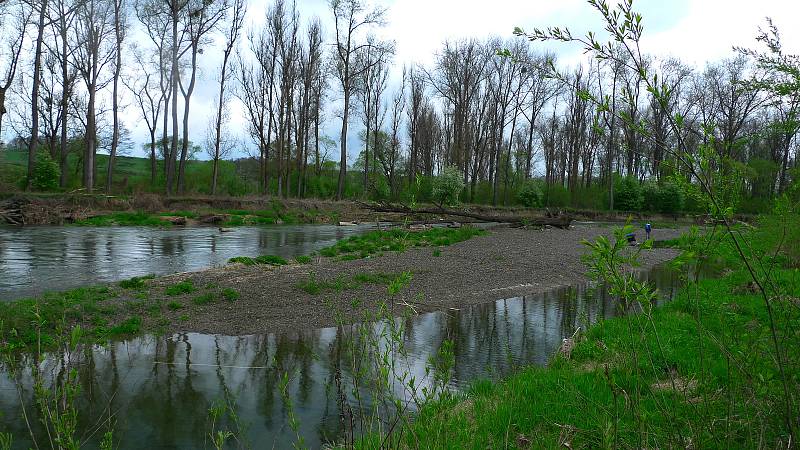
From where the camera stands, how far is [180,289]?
376 inches

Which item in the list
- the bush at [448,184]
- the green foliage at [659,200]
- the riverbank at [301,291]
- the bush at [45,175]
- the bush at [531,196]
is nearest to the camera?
the riverbank at [301,291]

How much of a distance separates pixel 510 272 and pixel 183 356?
9.04m

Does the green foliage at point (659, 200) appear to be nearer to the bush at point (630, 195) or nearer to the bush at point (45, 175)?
the bush at point (630, 195)

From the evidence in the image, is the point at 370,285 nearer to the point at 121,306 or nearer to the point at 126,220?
the point at 121,306

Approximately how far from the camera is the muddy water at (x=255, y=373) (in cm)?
438

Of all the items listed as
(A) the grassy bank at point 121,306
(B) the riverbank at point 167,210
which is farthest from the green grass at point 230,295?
(B) the riverbank at point 167,210

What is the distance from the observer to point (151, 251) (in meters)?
16.0

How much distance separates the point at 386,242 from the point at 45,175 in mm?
24061

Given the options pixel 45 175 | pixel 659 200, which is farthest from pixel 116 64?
pixel 659 200

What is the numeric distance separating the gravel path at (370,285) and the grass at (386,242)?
2.78 ft

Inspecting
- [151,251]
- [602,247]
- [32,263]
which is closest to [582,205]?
[151,251]

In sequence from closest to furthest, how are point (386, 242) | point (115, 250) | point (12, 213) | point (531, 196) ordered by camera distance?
point (115, 250) < point (386, 242) < point (12, 213) < point (531, 196)

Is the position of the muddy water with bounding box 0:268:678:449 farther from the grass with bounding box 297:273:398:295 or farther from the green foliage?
the green foliage

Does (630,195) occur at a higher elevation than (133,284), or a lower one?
higher
